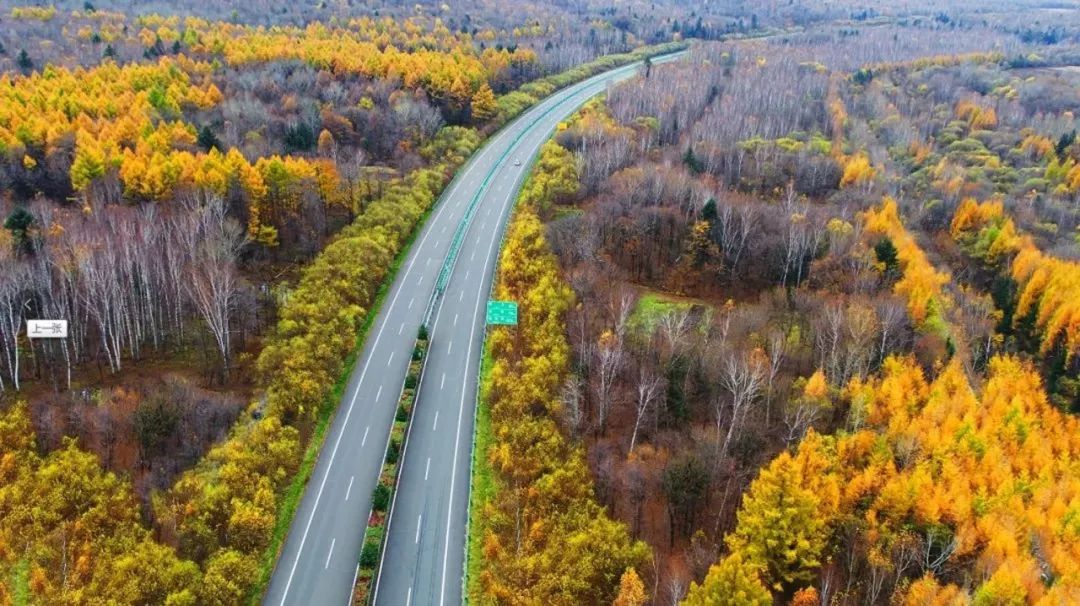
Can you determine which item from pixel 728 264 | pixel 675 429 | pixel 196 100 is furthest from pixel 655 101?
pixel 675 429

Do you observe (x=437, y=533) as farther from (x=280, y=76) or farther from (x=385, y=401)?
(x=280, y=76)

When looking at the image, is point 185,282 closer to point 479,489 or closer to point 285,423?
point 285,423

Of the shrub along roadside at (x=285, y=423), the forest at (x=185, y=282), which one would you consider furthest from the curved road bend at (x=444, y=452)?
the forest at (x=185, y=282)

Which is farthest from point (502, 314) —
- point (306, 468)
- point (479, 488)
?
point (306, 468)

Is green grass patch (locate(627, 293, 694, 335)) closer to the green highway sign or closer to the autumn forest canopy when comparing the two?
the autumn forest canopy

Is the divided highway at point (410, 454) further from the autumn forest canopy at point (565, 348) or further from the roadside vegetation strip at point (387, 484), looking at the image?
the autumn forest canopy at point (565, 348)
